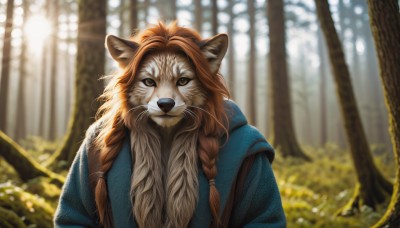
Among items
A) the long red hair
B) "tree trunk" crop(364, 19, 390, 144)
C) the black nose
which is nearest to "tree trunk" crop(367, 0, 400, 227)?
the long red hair

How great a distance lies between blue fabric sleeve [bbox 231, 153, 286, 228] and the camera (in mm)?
2543

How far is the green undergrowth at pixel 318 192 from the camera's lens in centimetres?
593

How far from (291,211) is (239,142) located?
4.25 meters

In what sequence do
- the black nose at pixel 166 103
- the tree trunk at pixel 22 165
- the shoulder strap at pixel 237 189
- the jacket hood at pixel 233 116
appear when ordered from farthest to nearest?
1. the tree trunk at pixel 22 165
2. the jacket hood at pixel 233 116
3. the shoulder strap at pixel 237 189
4. the black nose at pixel 166 103

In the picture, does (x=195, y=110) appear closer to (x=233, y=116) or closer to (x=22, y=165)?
(x=233, y=116)

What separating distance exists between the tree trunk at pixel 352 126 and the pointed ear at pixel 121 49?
458 centimetres

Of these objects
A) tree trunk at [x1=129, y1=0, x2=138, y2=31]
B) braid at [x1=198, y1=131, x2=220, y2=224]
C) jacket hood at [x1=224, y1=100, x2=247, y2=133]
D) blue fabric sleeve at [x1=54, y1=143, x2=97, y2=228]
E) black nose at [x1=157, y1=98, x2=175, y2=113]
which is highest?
tree trunk at [x1=129, y1=0, x2=138, y2=31]

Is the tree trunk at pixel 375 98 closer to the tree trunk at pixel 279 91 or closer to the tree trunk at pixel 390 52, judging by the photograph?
the tree trunk at pixel 279 91

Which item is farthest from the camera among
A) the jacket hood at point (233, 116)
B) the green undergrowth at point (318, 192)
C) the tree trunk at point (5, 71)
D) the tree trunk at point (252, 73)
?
the tree trunk at point (252, 73)

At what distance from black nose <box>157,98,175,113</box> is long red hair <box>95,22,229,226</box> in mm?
235

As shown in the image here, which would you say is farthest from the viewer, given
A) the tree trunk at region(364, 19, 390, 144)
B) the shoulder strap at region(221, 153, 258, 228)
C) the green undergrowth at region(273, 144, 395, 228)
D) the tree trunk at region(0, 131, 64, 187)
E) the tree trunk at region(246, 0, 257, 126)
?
the tree trunk at region(364, 19, 390, 144)

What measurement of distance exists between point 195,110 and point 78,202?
1082 mm

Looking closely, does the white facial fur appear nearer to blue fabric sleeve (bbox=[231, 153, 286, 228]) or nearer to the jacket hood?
the jacket hood

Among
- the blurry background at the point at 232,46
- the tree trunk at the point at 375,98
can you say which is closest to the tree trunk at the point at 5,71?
the blurry background at the point at 232,46
